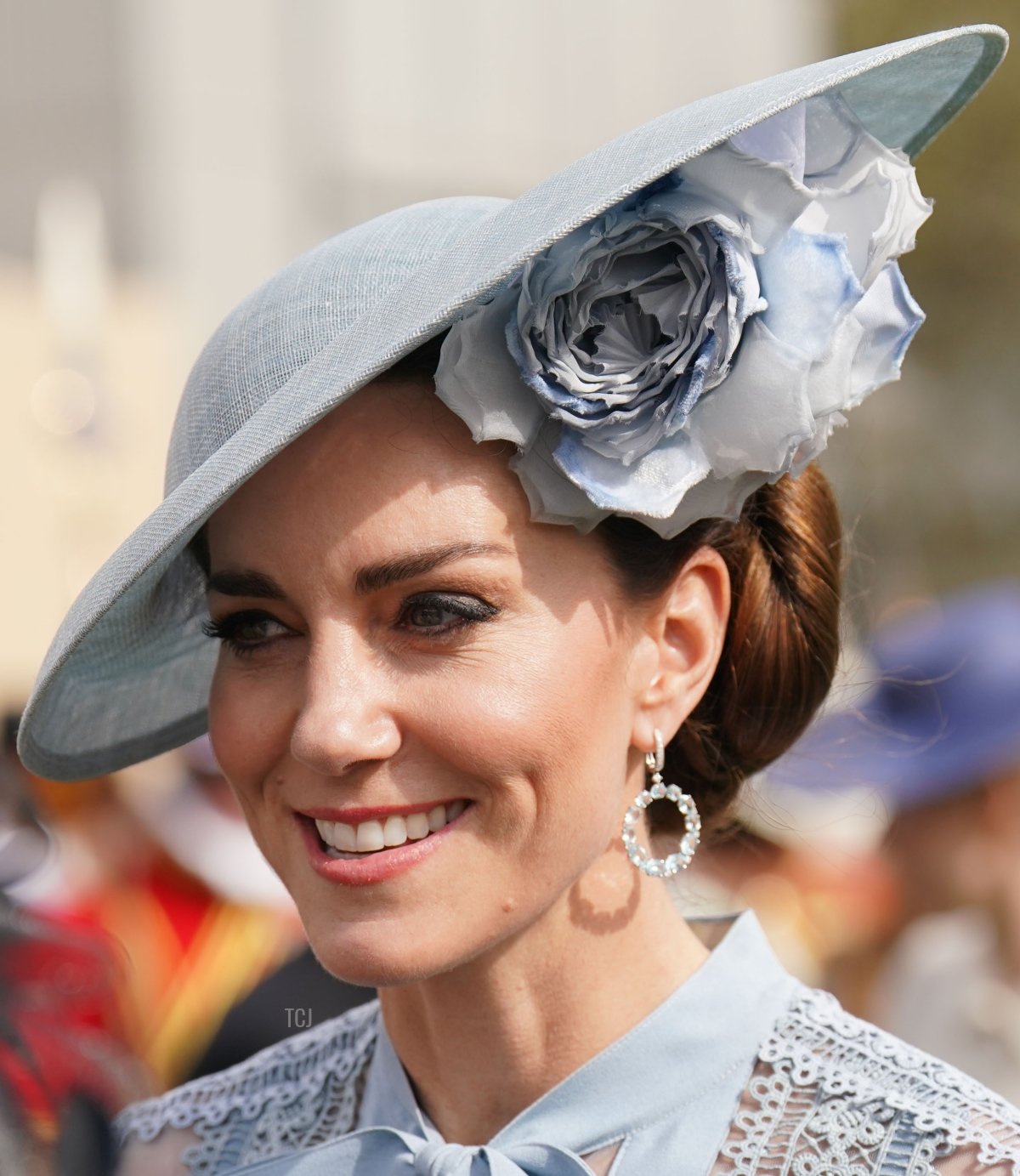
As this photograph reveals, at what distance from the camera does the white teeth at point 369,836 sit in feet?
6.13

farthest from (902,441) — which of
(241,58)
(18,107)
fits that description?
(18,107)

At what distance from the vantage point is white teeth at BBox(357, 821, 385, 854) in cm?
187

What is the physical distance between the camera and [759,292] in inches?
71.1

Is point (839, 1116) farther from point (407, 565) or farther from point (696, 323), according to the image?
point (696, 323)

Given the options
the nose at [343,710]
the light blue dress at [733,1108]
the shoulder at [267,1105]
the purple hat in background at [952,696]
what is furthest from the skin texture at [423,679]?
the purple hat in background at [952,696]

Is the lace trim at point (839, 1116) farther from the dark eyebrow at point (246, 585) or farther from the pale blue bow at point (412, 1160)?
the dark eyebrow at point (246, 585)

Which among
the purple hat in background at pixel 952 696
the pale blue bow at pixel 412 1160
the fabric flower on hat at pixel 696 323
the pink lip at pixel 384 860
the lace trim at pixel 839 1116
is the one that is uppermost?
the fabric flower on hat at pixel 696 323

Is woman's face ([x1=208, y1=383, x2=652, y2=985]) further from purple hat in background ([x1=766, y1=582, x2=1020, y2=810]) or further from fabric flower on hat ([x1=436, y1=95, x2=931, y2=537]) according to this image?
purple hat in background ([x1=766, y1=582, x2=1020, y2=810])

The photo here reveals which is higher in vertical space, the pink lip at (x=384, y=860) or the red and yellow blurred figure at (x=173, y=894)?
the pink lip at (x=384, y=860)

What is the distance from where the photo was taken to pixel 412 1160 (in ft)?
6.59

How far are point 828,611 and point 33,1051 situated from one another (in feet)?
4.57

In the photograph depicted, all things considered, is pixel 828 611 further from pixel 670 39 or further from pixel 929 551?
pixel 929 551

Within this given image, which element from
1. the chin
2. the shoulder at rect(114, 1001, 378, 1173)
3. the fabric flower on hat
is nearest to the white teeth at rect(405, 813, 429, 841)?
the chin

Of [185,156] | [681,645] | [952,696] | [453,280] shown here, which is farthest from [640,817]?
[185,156]
